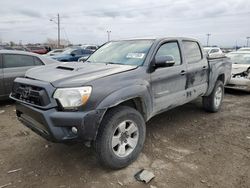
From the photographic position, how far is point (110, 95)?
303cm

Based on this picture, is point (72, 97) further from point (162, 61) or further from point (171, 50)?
point (171, 50)

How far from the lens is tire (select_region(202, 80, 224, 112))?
5797 mm

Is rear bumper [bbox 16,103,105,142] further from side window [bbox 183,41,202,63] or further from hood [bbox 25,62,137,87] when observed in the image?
side window [bbox 183,41,202,63]

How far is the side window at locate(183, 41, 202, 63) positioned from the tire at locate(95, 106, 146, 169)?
6.48 feet

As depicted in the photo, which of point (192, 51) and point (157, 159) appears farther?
point (192, 51)

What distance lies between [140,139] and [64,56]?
14127 millimetres

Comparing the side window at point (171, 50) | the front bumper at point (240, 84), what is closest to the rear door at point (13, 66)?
the side window at point (171, 50)

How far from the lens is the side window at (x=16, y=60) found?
644 centimetres

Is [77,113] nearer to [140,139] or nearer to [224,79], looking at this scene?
[140,139]

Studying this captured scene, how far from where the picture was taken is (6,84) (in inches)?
248

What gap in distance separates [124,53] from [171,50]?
898mm

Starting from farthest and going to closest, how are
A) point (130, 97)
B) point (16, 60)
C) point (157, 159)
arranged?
point (16, 60)
point (157, 159)
point (130, 97)

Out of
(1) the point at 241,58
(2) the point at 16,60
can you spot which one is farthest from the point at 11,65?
(1) the point at 241,58

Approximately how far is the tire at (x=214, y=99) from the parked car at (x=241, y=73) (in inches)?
97.9
